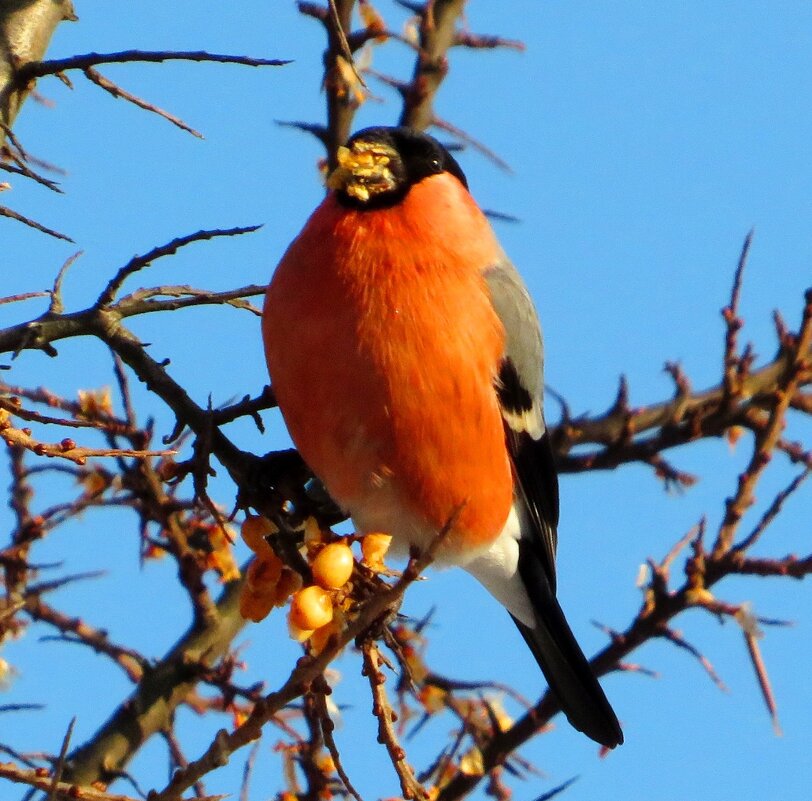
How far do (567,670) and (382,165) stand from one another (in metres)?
1.69

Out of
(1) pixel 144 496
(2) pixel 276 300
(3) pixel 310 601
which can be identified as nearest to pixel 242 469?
(3) pixel 310 601

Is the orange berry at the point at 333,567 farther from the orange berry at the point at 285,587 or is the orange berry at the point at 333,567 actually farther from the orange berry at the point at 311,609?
the orange berry at the point at 285,587

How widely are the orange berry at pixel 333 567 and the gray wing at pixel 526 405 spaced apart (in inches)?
50.0

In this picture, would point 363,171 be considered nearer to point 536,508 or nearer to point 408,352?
point 408,352

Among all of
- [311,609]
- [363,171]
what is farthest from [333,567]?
[363,171]

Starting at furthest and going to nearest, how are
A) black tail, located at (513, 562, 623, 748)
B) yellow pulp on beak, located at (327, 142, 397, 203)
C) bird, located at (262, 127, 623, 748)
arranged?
black tail, located at (513, 562, 623, 748), yellow pulp on beak, located at (327, 142, 397, 203), bird, located at (262, 127, 623, 748)

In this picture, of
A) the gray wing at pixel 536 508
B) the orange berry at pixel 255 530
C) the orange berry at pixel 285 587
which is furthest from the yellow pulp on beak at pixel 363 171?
the orange berry at pixel 285 587

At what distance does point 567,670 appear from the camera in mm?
4020

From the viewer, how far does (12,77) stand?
8.68 feet

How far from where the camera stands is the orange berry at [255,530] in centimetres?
245

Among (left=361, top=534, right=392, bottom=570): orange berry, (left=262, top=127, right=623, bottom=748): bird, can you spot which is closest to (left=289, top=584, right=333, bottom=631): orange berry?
(left=361, top=534, right=392, bottom=570): orange berry

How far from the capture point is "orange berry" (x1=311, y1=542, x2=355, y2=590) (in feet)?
7.15

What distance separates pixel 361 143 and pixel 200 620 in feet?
5.03

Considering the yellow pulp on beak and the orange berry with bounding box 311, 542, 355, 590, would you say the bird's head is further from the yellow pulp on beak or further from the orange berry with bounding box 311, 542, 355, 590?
the orange berry with bounding box 311, 542, 355, 590
